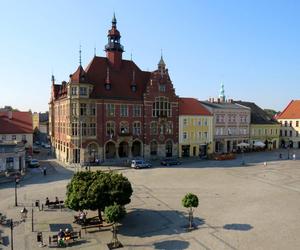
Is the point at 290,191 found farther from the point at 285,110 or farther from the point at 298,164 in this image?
the point at 285,110

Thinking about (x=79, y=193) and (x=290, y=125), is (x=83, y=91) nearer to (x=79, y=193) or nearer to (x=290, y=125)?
(x=79, y=193)

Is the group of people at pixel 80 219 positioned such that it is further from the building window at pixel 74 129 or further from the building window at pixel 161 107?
the building window at pixel 161 107

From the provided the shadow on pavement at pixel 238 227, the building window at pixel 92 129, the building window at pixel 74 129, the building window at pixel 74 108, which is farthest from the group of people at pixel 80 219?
the building window at pixel 74 108

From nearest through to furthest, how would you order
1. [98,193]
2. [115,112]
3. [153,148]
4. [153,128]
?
[98,193] → [115,112] → [153,128] → [153,148]

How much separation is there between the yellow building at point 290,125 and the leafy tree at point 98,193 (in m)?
69.0

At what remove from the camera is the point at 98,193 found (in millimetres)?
23125

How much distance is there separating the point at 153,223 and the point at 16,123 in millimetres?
49624

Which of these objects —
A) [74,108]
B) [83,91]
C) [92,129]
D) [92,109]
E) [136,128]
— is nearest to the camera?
[83,91]

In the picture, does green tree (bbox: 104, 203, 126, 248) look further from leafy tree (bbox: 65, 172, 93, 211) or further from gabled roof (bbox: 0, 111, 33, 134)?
gabled roof (bbox: 0, 111, 33, 134)

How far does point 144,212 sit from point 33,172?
26012 mm

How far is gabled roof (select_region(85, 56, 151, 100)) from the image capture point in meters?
55.4

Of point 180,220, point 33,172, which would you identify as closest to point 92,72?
point 33,172

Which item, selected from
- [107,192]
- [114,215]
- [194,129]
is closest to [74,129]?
[194,129]

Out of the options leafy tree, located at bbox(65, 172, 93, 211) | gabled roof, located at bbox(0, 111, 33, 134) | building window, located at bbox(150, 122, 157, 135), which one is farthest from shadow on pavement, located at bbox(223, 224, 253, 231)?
gabled roof, located at bbox(0, 111, 33, 134)
